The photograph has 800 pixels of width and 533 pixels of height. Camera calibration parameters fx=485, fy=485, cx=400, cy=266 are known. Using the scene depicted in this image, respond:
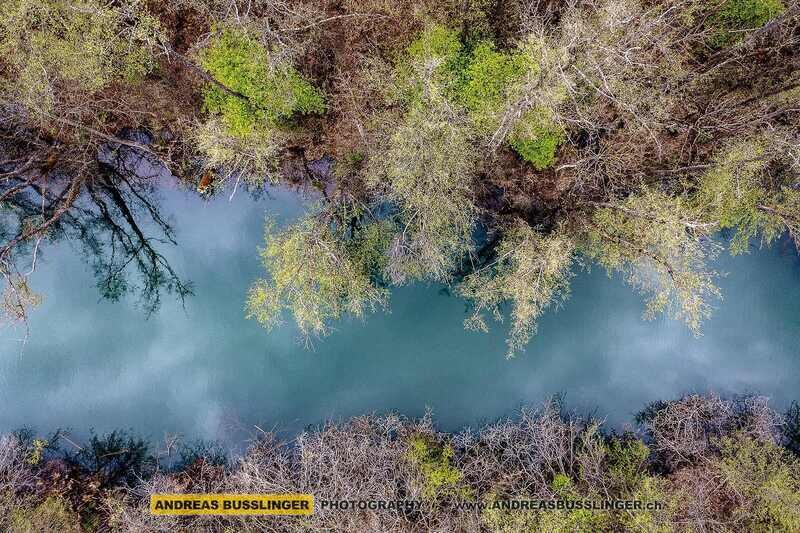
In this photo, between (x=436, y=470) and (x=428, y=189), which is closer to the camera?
(x=428, y=189)

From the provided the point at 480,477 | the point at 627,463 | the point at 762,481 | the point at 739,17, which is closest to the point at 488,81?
the point at 739,17

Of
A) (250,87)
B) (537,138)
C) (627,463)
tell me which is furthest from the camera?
(627,463)

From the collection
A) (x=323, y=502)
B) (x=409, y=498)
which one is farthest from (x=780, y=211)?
(x=323, y=502)

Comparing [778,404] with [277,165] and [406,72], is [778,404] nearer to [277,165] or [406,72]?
[406,72]

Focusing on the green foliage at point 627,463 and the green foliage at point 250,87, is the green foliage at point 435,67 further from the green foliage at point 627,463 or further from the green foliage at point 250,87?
the green foliage at point 627,463

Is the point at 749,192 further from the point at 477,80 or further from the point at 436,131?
the point at 436,131

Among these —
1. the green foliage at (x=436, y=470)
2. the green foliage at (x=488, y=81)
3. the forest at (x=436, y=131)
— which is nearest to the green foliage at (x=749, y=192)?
the forest at (x=436, y=131)
